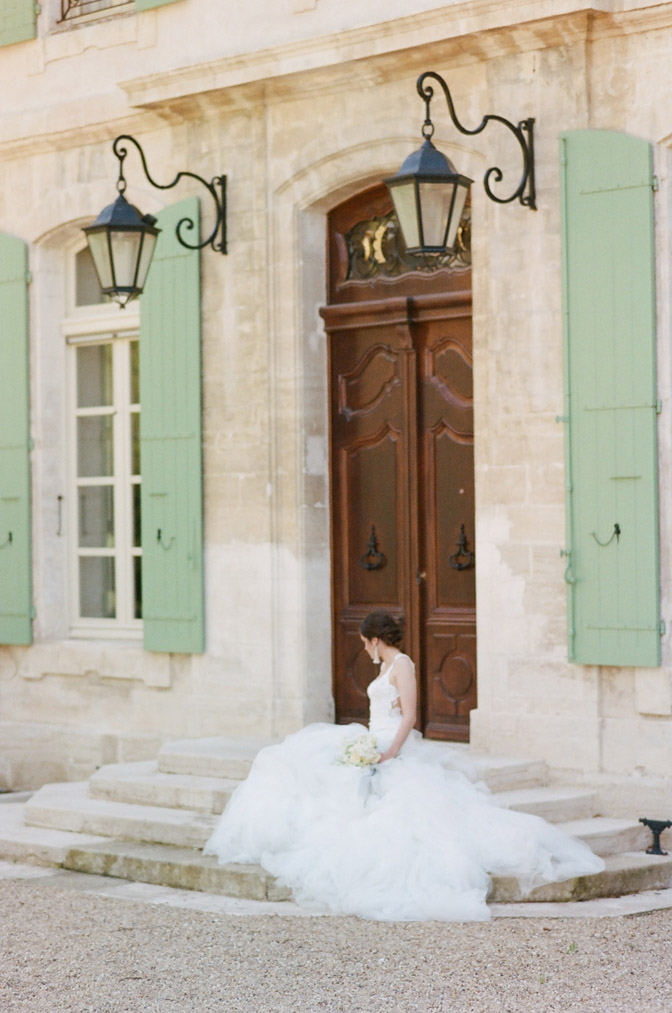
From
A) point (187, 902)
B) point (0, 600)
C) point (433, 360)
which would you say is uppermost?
point (433, 360)

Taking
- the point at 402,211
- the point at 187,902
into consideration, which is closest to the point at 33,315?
the point at 402,211

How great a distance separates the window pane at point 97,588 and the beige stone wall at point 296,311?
0.14m

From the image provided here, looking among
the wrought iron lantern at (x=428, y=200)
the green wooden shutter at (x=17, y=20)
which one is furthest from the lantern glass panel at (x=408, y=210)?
the green wooden shutter at (x=17, y=20)

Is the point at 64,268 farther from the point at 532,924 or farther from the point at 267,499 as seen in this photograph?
the point at 532,924

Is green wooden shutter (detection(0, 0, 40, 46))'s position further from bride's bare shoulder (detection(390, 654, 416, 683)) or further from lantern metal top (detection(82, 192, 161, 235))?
bride's bare shoulder (detection(390, 654, 416, 683))

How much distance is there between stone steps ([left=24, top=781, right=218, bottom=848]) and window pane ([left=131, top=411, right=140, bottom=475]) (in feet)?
7.09

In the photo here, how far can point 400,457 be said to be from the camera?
29.1 ft

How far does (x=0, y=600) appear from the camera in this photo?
10.4 metres

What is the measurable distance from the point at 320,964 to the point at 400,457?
359cm

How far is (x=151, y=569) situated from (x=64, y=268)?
7.05ft

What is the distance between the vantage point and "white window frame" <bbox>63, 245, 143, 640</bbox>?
398 inches

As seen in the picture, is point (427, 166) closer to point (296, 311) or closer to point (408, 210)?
point (408, 210)

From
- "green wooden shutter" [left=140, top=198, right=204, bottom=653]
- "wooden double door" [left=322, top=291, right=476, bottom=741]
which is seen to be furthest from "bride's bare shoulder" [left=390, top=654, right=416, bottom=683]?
"green wooden shutter" [left=140, top=198, right=204, bottom=653]

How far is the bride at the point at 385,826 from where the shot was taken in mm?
6609
